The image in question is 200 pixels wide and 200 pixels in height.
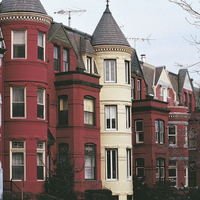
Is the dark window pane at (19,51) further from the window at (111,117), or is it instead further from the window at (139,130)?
the window at (139,130)

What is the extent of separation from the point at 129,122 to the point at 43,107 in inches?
390

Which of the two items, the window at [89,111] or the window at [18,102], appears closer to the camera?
the window at [18,102]

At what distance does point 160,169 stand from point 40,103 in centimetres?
1679

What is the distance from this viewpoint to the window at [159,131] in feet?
152

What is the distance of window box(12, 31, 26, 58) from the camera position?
32562 millimetres

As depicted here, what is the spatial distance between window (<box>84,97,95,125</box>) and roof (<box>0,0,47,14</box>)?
7.08 m

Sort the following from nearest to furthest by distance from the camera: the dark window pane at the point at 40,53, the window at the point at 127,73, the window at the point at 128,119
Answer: the dark window pane at the point at 40,53
the window at the point at 128,119
the window at the point at 127,73

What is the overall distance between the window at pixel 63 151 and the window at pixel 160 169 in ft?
40.2

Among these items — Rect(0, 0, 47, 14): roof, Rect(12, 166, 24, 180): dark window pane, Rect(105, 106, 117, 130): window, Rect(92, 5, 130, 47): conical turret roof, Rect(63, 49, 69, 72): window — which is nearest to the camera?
Rect(12, 166, 24, 180): dark window pane

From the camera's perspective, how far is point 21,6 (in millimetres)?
32844

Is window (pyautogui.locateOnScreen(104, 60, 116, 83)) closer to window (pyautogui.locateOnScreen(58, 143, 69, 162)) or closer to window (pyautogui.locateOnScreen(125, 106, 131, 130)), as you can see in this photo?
window (pyautogui.locateOnScreen(125, 106, 131, 130))

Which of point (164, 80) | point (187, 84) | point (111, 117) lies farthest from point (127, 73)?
point (187, 84)

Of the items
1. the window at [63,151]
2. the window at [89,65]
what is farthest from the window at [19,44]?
the window at [89,65]

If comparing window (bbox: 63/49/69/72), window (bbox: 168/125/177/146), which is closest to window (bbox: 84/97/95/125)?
window (bbox: 63/49/69/72)
